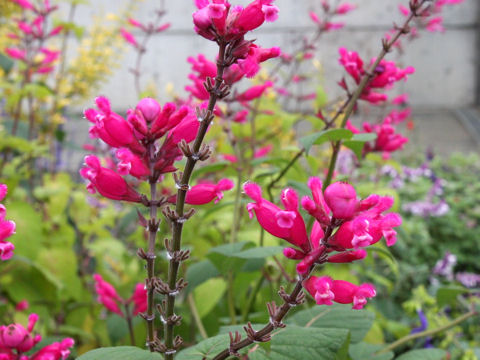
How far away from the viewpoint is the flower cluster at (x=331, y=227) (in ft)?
1.07

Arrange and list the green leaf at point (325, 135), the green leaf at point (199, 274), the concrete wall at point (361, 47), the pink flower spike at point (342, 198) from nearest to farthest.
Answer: the pink flower spike at point (342, 198) → the green leaf at point (325, 135) → the green leaf at point (199, 274) → the concrete wall at point (361, 47)

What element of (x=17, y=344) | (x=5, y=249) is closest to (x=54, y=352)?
(x=17, y=344)

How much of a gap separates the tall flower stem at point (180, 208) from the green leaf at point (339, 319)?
0.19 m

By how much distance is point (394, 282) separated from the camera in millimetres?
1738

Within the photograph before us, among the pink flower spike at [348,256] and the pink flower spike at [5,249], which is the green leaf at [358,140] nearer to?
the pink flower spike at [348,256]

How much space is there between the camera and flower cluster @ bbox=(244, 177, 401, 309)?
326 millimetres

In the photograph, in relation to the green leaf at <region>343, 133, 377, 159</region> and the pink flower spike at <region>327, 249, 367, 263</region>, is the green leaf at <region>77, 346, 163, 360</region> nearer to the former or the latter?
the pink flower spike at <region>327, 249, 367, 263</region>

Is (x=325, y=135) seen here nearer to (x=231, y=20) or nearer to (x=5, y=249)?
(x=231, y=20)

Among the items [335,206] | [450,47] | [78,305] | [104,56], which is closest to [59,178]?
[104,56]

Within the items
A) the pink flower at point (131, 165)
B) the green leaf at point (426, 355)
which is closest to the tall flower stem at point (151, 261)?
the pink flower at point (131, 165)

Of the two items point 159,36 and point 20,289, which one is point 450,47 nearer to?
point 159,36

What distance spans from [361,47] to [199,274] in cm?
443

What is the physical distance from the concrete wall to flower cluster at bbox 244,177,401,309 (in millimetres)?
4273

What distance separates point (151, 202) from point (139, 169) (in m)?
0.03
